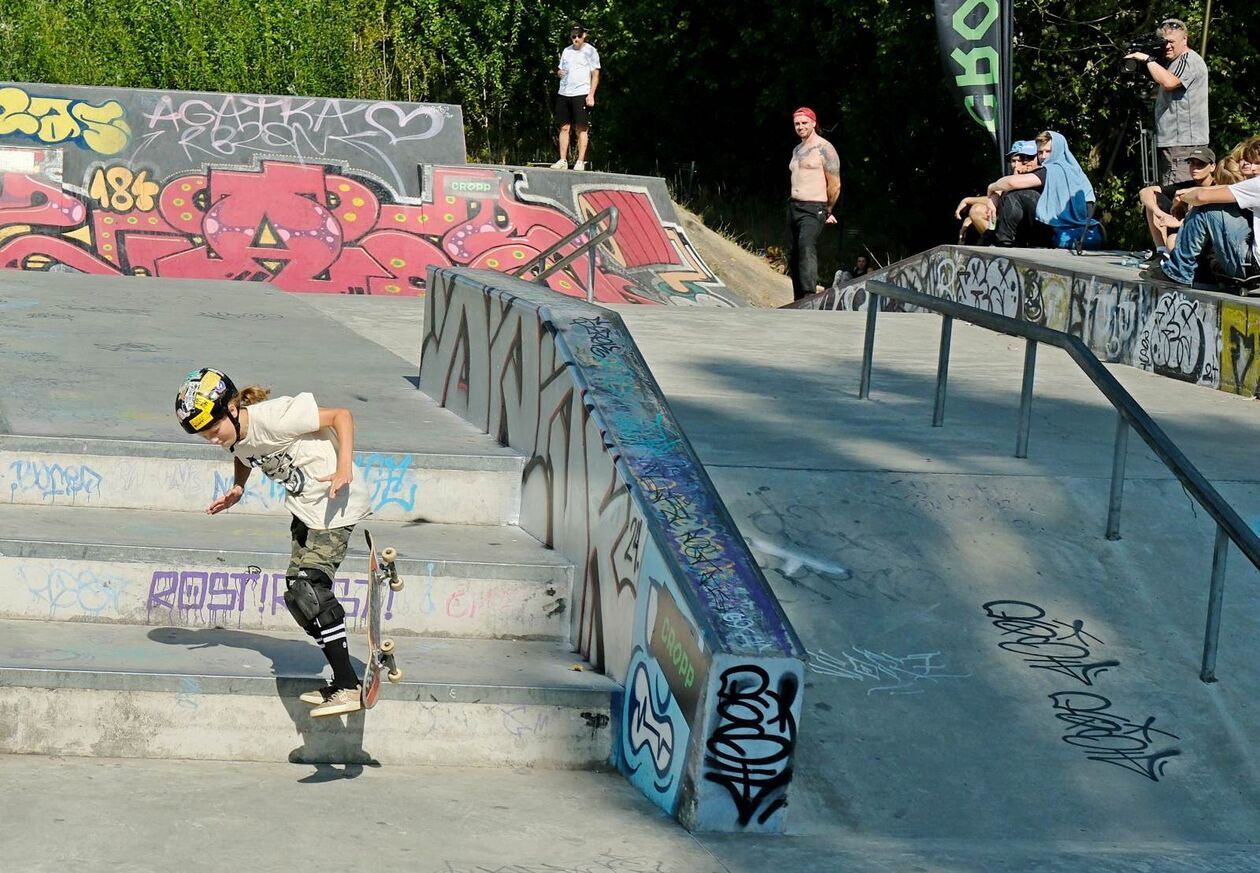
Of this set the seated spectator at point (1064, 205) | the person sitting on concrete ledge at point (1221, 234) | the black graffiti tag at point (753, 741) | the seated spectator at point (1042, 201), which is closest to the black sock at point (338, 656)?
the black graffiti tag at point (753, 741)

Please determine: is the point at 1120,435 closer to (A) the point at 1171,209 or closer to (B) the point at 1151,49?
(A) the point at 1171,209

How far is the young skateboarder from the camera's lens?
482 centimetres

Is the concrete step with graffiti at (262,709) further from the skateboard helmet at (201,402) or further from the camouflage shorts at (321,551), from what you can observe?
the skateboard helmet at (201,402)

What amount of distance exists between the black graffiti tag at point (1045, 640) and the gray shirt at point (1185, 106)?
22.1 feet

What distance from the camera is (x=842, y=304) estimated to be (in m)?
15.2

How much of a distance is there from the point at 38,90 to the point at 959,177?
15255mm

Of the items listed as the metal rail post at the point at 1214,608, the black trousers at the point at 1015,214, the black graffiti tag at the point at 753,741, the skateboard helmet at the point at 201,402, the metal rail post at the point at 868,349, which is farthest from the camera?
the black trousers at the point at 1015,214

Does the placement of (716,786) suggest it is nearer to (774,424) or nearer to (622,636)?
(622,636)

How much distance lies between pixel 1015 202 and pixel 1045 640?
921cm

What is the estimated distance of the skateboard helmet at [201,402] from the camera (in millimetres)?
4711

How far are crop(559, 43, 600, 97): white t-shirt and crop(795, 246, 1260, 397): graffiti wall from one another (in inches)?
322

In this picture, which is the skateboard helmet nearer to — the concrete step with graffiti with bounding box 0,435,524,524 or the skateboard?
the skateboard

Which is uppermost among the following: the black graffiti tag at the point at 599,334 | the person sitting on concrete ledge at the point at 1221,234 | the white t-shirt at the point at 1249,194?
the white t-shirt at the point at 1249,194

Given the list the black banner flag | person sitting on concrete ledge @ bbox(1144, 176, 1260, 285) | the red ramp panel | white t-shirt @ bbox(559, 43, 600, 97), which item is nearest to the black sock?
person sitting on concrete ledge @ bbox(1144, 176, 1260, 285)
